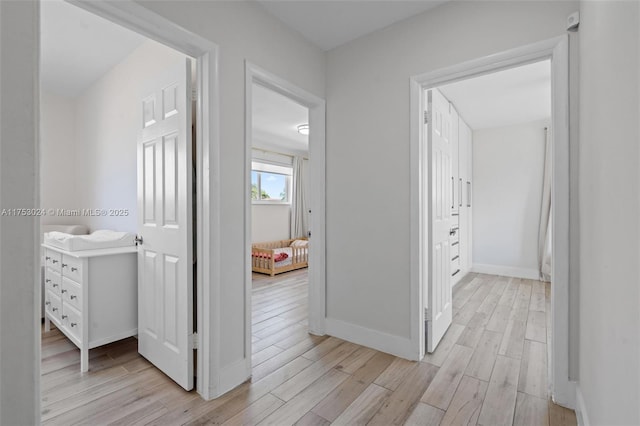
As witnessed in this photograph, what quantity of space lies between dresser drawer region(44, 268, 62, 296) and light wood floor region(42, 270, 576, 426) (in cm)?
43

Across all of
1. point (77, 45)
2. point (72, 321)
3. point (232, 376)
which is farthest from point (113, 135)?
point (232, 376)

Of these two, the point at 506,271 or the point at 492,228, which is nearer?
the point at 506,271

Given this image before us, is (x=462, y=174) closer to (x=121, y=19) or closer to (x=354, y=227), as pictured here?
(x=354, y=227)

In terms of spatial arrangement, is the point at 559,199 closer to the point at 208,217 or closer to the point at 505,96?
the point at 208,217

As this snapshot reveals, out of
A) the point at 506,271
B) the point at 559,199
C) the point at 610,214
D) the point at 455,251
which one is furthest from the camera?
the point at 506,271

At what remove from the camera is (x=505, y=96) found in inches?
144

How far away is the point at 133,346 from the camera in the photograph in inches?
94.7

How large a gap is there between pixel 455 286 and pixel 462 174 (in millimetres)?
1713

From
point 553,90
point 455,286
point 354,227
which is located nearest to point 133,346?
point 354,227

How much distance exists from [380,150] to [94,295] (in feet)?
7.79

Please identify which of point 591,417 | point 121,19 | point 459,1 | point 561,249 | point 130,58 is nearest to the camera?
point 591,417

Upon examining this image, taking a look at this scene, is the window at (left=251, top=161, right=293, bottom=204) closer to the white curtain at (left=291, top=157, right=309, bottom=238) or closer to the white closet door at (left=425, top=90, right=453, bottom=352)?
the white curtain at (left=291, top=157, right=309, bottom=238)

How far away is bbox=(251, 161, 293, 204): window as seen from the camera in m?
6.00

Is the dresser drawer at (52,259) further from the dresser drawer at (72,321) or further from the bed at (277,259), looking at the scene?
the bed at (277,259)
